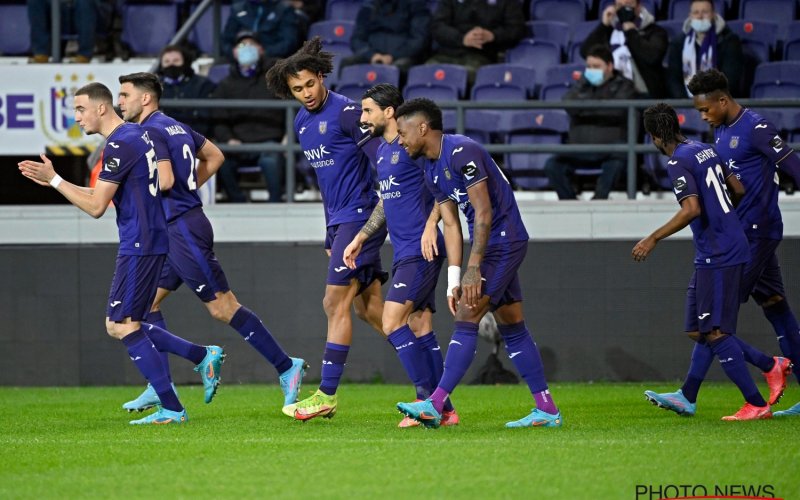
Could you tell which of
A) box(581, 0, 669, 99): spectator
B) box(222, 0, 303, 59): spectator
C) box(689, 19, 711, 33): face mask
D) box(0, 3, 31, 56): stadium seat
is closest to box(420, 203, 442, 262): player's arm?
box(581, 0, 669, 99): spectator

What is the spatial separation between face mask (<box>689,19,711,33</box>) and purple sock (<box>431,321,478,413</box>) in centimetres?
644

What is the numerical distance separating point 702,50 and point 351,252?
242 inches

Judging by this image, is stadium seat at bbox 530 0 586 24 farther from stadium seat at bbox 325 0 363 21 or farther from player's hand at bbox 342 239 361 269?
player's hand at bbox 342 239 361 269

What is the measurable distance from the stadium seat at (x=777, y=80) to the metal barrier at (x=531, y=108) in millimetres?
1092

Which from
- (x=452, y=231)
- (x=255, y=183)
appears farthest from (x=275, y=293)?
(x=452, y=231)

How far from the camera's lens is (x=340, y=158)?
914cm

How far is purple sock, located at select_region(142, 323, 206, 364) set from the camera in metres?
9.46

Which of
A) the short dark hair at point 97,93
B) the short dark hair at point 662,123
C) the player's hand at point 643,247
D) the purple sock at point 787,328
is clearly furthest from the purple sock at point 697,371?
the short dark hair at point 97,93

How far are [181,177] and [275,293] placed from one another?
376cm

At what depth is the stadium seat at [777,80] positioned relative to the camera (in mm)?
13617

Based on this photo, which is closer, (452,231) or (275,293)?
(452,231)

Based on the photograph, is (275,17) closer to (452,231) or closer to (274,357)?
(274,357)

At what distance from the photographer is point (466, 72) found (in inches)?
562

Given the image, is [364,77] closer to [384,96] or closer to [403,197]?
[384,96]
